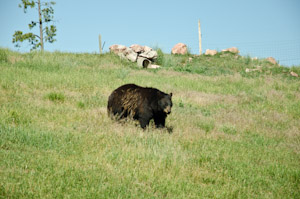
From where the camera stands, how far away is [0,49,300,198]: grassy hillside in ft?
15.9

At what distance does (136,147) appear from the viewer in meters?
6.74

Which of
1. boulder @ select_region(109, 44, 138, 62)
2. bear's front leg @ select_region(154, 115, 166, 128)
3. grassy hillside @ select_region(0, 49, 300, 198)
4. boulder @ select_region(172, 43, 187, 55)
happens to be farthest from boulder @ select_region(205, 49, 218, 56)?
bear's front leg @ select_region(154, 115, 166, 128)

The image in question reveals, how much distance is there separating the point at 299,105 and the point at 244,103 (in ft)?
8.79

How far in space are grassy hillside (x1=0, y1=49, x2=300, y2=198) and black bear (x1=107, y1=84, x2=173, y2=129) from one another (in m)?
0.33

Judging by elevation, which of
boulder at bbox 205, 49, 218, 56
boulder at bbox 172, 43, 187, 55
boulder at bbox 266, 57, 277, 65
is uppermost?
boulder at bbox 172, 43, 187, 55

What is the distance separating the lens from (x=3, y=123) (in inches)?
281

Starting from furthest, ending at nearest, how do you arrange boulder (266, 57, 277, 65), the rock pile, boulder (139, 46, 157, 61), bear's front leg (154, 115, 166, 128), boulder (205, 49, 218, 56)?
boulder (205, 49, 218, 56)
boulder (266, 57, 277, 65)
boulder (139, 46, 157, 61)
the rock pile
bear's front leg (154, 115, 166, 128)

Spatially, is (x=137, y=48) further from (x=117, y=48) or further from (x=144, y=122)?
(x=144, y=122)

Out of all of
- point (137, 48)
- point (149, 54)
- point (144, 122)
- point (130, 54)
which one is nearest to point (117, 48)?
point (130, 54)

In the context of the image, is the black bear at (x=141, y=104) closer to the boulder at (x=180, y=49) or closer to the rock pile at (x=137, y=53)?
the rock pile at (x=137, y=53)

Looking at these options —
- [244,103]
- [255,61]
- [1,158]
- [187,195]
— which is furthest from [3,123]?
[255,61]

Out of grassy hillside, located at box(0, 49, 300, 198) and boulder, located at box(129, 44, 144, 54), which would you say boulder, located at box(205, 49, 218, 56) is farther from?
grassy hillside, located at box(0, 49, 300, 198)

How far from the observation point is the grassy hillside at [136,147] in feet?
15.9

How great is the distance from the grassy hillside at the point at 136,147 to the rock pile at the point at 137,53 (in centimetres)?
1195
